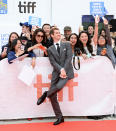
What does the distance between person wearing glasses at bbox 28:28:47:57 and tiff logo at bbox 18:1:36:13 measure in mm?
3770

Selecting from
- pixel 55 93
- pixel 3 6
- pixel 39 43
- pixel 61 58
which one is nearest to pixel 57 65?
pixel 61 58

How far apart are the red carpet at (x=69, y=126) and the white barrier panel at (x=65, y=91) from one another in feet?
0.92

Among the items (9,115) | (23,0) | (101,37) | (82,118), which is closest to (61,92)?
(82,118)

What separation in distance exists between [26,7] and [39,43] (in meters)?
3.87

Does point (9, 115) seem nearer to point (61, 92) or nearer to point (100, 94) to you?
point (61, 92)

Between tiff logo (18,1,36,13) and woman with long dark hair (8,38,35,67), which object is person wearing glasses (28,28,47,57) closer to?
woman with long dark hair (8,38,35,67)

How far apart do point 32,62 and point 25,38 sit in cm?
80

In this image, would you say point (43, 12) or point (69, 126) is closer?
point (69, 126)

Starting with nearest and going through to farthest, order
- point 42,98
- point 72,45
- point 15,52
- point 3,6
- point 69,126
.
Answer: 1. point 69,126
2. point 42,98
3. point 15,52
4. point 72,45
5. point 3,6

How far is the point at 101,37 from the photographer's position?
4305 millimetres

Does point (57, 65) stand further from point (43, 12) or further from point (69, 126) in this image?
point (43, 12)

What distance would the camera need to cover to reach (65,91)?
13.3ft

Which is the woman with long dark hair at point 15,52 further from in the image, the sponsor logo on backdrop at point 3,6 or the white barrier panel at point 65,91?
the sponsor logo on backdrop at point 3,6

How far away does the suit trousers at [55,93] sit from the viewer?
369 cm
